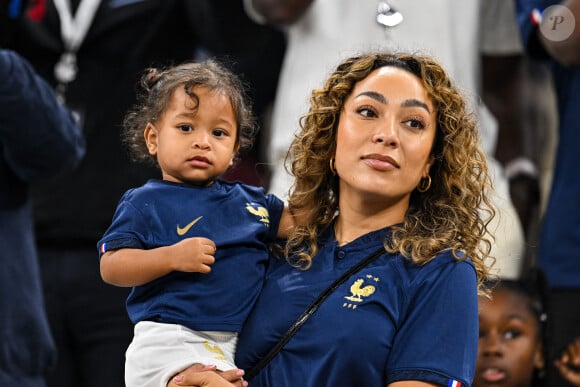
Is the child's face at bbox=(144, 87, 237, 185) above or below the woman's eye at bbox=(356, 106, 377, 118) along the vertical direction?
below

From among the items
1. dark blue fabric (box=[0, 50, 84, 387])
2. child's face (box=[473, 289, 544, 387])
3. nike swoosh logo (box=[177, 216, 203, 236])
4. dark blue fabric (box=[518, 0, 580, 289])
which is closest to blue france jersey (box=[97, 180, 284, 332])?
nike swoosh logo (box=[177, 216, 203, 236])

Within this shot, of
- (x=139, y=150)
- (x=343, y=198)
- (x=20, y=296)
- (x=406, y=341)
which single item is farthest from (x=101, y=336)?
(x=406, y=341)

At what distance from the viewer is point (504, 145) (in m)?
4.63

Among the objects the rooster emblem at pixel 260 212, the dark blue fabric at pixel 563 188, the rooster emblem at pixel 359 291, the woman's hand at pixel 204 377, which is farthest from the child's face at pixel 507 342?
the woman's hand at pixel 204 377

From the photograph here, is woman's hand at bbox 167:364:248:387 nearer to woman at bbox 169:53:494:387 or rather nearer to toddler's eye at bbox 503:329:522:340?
woman at bbox 169:53:494:387

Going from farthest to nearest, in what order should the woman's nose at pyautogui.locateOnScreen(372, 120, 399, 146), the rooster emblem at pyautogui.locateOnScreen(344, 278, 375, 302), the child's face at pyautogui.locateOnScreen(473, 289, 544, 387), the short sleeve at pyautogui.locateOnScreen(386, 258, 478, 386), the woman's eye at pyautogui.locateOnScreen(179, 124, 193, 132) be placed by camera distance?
the child's face at pyautogui.locateOnScreen(473, 289, 544, 387), the woman's eye at pyautogui.locateOnScreen(179, 124, 193, 132), the woman's nose at pyautogui.locateOnScreen(372, 120, 399, 146), the rooster emblem at pyautogui.locateOnScreen(344, 278, 375, 302), the short sleeve at pyautogui.locateOnScreen(386, 258, 478, 386)

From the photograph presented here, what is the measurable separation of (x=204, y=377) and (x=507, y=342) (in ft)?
5.49

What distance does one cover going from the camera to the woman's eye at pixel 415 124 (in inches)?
105

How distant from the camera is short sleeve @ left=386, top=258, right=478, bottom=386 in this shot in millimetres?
2404

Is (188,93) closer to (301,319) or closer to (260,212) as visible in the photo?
(260,212)

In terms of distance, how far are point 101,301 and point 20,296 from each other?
1.71ft

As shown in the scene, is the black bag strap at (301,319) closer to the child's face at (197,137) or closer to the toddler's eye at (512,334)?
the child's face at (197,137)

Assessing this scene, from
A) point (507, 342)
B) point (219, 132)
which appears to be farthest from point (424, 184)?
point (507, 342)

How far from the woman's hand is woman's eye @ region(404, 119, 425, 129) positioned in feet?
2.17
